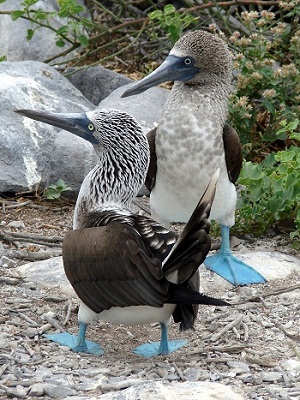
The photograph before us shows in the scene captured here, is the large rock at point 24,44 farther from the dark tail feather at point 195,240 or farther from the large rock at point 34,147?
the dark tail feather at point 195,240

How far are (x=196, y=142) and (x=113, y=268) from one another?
151cm

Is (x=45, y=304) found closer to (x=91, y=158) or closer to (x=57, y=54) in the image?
(x=91, y=158)

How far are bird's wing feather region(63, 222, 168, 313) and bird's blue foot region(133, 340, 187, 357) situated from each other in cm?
34

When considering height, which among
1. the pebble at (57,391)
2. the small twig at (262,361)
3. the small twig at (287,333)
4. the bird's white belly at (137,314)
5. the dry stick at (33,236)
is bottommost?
the dry stick at (33,236)

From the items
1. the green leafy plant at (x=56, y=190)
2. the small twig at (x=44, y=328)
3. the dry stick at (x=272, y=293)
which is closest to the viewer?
the small twig at (x=44, y=328)

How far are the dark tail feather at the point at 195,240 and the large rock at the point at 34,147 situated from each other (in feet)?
9.76

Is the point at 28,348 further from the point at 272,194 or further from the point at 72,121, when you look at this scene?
the point at 272,194

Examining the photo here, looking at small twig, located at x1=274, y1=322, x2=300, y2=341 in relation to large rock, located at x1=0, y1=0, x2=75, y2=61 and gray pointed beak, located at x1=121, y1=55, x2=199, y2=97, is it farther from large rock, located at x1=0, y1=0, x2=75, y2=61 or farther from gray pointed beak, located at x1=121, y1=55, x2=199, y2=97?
large rock, located at x1=0, y1=0, x2=75, y2=61

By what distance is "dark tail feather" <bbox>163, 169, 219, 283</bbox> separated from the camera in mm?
4016

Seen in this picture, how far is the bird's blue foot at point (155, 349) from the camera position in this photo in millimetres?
4551

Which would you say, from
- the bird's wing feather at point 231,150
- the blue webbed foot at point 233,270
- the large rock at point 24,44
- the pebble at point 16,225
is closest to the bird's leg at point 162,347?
the blue webbed foot at point 233,270

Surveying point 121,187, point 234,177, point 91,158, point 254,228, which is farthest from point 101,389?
point 91,158

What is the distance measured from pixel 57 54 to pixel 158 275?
5.23 meters

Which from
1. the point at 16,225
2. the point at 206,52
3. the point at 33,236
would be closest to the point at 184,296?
the point at 206,52
